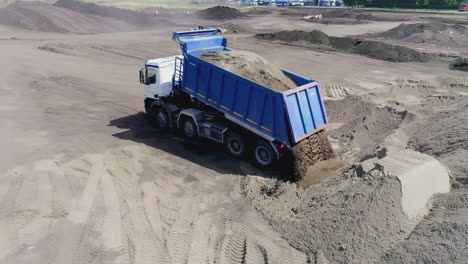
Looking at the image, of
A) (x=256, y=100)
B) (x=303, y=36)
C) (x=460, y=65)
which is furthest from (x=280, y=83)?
(x=303, y=36)

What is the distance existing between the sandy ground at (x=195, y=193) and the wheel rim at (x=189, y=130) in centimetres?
33

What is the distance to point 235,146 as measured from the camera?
11.1 meters

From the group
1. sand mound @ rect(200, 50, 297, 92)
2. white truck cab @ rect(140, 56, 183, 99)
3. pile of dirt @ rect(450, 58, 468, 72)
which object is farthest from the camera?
pile of dirt @ rect(450, 58, 468, 72)

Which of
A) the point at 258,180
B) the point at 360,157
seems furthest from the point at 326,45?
the point at 258,180

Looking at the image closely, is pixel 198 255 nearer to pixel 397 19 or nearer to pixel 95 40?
pixel 95 40

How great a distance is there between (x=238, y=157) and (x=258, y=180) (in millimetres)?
1497

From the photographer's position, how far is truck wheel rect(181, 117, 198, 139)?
12149 millimetres

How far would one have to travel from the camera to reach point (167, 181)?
9727 mm

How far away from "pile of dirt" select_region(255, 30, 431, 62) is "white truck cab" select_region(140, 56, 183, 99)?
772 inches

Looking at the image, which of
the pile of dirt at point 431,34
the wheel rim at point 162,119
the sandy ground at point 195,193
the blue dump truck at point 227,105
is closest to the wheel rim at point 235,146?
the blue dump truck at point 227,105

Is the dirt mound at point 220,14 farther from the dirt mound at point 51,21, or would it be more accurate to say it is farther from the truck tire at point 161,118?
the truck tire at point 161,118

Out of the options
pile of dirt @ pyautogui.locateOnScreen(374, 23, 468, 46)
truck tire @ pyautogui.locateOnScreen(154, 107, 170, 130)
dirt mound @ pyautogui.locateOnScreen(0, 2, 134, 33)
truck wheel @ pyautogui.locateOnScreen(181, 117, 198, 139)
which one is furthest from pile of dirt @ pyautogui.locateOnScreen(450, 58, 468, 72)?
dirt mound @ pyautogui.locateOnScreen(0, 2, 134, 33)

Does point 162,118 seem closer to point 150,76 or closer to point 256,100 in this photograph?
point 150,76

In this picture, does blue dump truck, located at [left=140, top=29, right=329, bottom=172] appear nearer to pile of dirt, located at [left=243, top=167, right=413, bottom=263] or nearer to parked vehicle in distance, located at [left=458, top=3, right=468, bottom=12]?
pile of dirt, located at [left=243, top=167, right=413, bottom=263]
